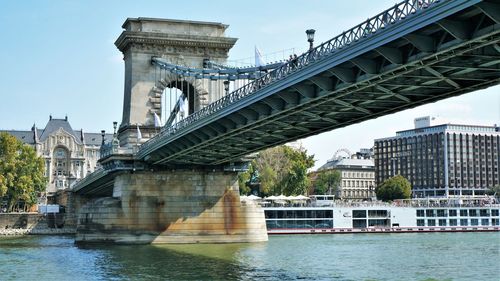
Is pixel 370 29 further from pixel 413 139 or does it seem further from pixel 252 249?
pixel 413 139

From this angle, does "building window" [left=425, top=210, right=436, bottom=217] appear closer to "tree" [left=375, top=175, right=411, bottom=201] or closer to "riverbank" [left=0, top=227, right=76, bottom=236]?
"tree" [left=375, top=175, right=411, bottom=201]

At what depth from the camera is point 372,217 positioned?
8919 cm

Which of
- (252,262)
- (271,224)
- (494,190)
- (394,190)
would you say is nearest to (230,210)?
(252,262)

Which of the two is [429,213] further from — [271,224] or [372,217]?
[271,224]

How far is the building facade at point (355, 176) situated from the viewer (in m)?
182

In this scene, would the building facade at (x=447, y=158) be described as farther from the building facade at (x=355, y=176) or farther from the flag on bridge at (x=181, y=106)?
the flag on bridge at (x=181, y=106)

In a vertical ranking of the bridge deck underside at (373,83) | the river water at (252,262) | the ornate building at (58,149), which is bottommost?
the river water at (252,262)

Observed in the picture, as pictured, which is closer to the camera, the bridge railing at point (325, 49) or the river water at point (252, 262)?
the bridge railing at point (325, 49)

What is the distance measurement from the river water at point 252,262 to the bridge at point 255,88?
5591 millimetres

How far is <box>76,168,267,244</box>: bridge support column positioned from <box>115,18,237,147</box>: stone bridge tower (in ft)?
19.0

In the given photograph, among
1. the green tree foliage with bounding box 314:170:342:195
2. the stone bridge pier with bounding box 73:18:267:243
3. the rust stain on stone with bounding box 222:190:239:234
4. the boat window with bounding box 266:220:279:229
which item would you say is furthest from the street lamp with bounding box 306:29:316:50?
the green tree foliage with bounding box 314:170:342:195

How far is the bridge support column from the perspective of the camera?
5725 centimetres

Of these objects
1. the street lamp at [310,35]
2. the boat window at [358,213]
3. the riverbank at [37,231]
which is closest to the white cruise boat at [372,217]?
the boat window at [358,213]

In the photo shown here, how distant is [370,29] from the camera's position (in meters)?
26.8
